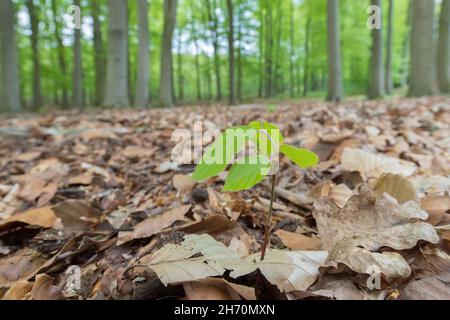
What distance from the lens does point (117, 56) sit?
7.78 meters

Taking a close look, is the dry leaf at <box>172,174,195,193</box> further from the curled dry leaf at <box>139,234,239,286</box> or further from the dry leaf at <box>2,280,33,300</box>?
the dry leaf at <box>2,280,33,300</box>

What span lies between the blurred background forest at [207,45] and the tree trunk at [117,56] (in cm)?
2

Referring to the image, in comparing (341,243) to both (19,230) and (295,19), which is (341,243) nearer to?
(19,230)

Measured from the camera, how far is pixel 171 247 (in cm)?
79

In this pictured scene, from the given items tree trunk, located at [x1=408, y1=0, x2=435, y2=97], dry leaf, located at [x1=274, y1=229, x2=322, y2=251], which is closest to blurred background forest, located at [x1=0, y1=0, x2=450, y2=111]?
Answer: tree trunk, located at [x1=408, y1=0, x2=435, y2=97]

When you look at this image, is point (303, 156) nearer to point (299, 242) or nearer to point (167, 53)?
point (299, 242)

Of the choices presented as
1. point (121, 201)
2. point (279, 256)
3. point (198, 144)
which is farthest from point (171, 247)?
point (198, 144)

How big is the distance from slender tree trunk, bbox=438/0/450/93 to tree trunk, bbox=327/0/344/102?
248 cm

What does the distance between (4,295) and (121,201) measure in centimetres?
75

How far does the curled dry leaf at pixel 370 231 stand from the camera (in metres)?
0.68

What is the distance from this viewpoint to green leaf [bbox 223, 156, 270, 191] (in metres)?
0.63

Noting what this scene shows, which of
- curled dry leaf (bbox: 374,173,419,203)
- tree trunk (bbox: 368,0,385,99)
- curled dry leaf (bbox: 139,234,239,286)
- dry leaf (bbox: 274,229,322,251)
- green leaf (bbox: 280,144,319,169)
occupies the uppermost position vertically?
tree trunk (bbox: 368,0,385,99)

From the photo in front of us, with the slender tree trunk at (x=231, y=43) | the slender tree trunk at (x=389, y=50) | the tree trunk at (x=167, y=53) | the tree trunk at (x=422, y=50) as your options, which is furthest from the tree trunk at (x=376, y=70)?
the tree trunk at (x=167, y=53)

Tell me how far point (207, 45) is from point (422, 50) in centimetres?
1899
